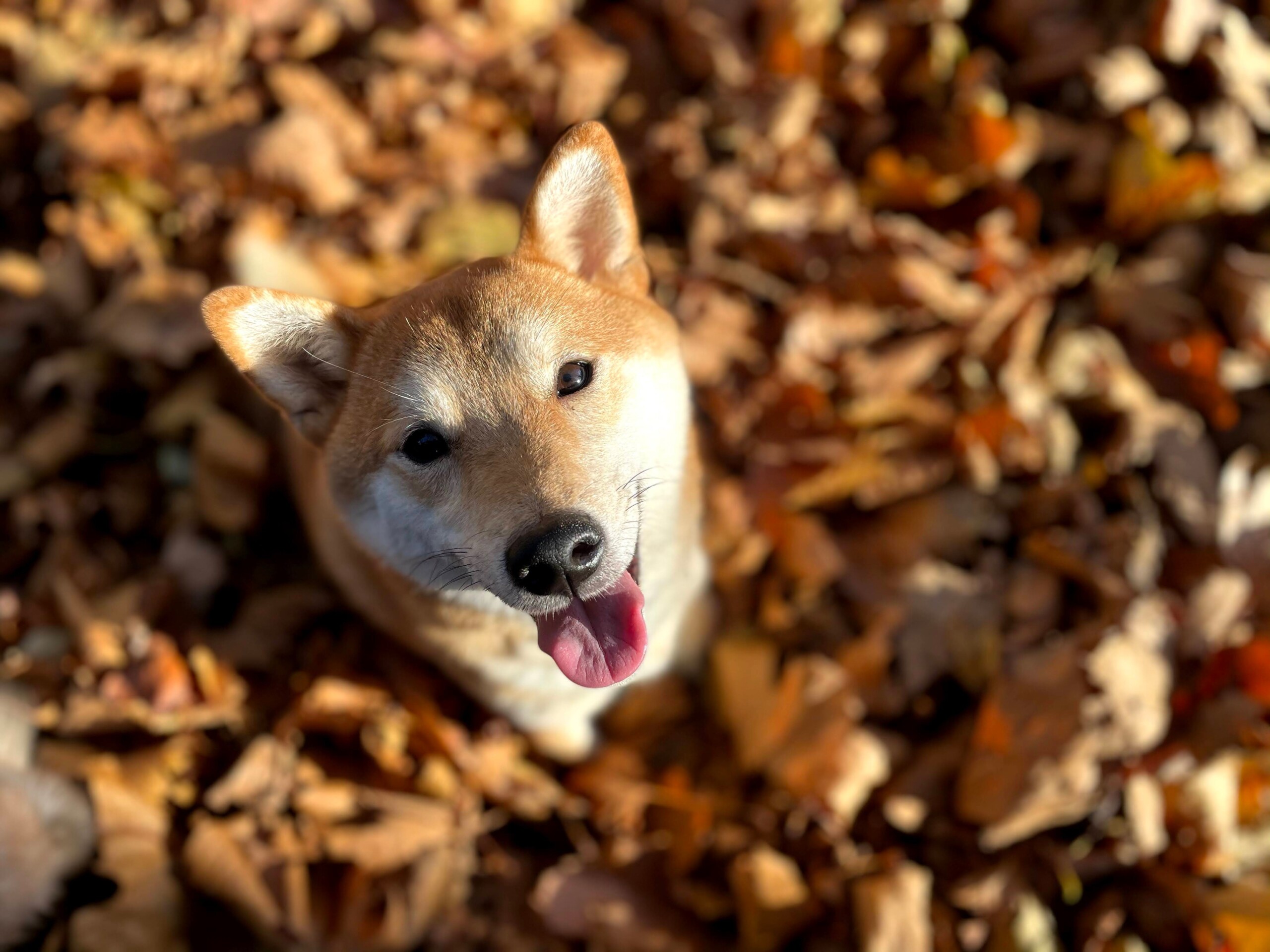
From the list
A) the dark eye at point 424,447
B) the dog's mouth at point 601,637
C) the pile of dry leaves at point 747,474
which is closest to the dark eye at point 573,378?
the dark eye at point 424,447

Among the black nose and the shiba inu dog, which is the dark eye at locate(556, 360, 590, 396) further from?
the black nose

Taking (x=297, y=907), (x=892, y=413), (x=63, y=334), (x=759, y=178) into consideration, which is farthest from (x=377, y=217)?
(x=297, y=907)

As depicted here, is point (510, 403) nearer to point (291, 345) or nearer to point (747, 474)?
point (291, 345)

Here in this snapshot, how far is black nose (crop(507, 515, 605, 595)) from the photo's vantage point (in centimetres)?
145

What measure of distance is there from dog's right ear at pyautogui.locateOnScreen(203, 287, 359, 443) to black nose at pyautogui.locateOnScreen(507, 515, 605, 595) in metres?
0.61

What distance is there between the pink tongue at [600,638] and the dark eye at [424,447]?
0.40 m

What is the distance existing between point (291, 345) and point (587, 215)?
651mm

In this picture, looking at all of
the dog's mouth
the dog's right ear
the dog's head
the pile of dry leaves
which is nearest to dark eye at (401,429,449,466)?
the dog's head

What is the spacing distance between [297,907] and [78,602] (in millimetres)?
1052

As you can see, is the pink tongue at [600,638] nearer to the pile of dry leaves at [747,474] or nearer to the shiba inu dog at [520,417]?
the shiba inu dog at [520,417]

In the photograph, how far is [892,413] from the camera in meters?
2.51

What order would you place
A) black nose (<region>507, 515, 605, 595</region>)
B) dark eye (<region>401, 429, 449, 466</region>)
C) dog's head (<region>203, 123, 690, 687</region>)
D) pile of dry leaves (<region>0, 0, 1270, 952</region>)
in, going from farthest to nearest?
pile of dry leaves (<region>0, 0, 1270, 952</region>)
dark eye (<region>401, 429, 449, 466</region>)
dog's head (<region>203, 123, 690, 687</region>)
black nose (<region>507, 515, 605, 595</region>)

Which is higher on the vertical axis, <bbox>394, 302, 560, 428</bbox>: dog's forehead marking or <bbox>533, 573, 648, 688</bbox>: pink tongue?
<bbox>394, 302, 560, 428</bbox>: dog's forehead marking

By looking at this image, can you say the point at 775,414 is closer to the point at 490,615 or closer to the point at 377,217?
the point at 490,615
